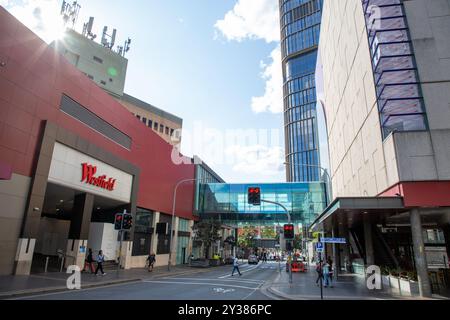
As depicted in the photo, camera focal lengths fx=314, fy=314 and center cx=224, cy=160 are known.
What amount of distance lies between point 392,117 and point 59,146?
21896 mm

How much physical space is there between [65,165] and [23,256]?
684 cm

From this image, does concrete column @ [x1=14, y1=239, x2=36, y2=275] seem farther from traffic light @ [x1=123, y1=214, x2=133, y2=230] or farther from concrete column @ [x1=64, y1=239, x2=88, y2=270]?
traffic light @ [x1=123, y1=214, x2=133, y2=230]

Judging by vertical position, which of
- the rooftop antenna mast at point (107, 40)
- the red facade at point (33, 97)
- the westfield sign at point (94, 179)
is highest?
the rooftop antenna mast at point (107, 40)

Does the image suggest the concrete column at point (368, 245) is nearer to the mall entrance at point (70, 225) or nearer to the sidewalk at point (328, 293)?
the sidewalk at point (328, 293)

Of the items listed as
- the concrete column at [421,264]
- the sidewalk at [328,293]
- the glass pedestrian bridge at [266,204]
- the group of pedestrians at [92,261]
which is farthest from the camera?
the glass pedestrian bridge at [266,204]

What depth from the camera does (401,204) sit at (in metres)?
16.1

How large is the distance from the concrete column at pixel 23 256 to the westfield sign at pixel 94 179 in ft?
21.9

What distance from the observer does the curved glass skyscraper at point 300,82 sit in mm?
115938

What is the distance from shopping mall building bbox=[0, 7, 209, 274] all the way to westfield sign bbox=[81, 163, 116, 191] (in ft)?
0.29

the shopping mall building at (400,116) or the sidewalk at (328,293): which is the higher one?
the shopping mall building at (400,116)

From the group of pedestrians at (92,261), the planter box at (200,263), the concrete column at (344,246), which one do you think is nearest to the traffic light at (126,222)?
the group of pedestrians at (92,261)

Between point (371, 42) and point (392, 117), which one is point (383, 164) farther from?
point (371, 42)

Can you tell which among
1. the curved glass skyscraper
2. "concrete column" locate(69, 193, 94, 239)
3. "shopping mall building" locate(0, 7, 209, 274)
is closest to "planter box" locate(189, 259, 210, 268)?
"shopping mall building" locate(0, 7, 209, 274)

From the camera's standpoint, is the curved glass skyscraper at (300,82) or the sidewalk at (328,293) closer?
the sidewalk at (328,293)
